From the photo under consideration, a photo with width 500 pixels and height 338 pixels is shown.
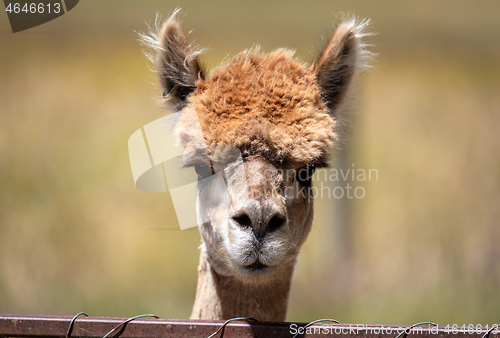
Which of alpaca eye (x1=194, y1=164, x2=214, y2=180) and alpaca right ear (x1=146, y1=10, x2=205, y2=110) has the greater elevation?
alpaca right ear (x1=146, y1=10, x2=205, y2=110)

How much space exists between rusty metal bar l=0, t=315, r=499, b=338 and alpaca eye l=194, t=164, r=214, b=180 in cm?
103

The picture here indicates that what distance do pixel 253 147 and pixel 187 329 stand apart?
1028 mm

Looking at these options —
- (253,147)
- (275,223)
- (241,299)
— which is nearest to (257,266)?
(275,223)

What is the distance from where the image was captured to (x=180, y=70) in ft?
10.2

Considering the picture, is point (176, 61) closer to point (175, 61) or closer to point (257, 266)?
point (175, 61)

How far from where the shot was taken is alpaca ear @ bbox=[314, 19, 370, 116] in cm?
311

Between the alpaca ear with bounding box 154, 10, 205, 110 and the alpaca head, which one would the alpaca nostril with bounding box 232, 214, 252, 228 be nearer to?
the alpaca head

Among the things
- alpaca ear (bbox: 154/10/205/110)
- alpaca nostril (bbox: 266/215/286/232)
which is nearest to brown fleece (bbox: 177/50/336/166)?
alpaca ear (bbox: 154/10/205/110)

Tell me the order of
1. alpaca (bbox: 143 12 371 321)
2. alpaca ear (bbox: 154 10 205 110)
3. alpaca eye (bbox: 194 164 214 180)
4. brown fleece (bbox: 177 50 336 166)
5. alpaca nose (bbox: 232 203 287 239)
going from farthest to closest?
alpaca ear (bbox: 154 10 205 110) < alpaca eye (bbox: 194 164 214 180) < brown fleece (bbox: 177 50 336 166) < alpaca (bbox: 143 12 371 321) < alpaca nose (bbox: 232 203 287 239)

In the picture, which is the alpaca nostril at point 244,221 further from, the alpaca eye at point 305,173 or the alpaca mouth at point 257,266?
the alpaca eye at point 305,173

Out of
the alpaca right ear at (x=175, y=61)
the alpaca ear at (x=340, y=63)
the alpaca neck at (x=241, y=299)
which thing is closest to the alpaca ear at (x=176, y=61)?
the alpaca right ear at (x=175, y=61)

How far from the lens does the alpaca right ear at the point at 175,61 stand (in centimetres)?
304

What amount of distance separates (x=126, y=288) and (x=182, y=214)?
470 centimetres

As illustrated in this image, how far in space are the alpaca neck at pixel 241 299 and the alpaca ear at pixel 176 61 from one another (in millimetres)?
1092
